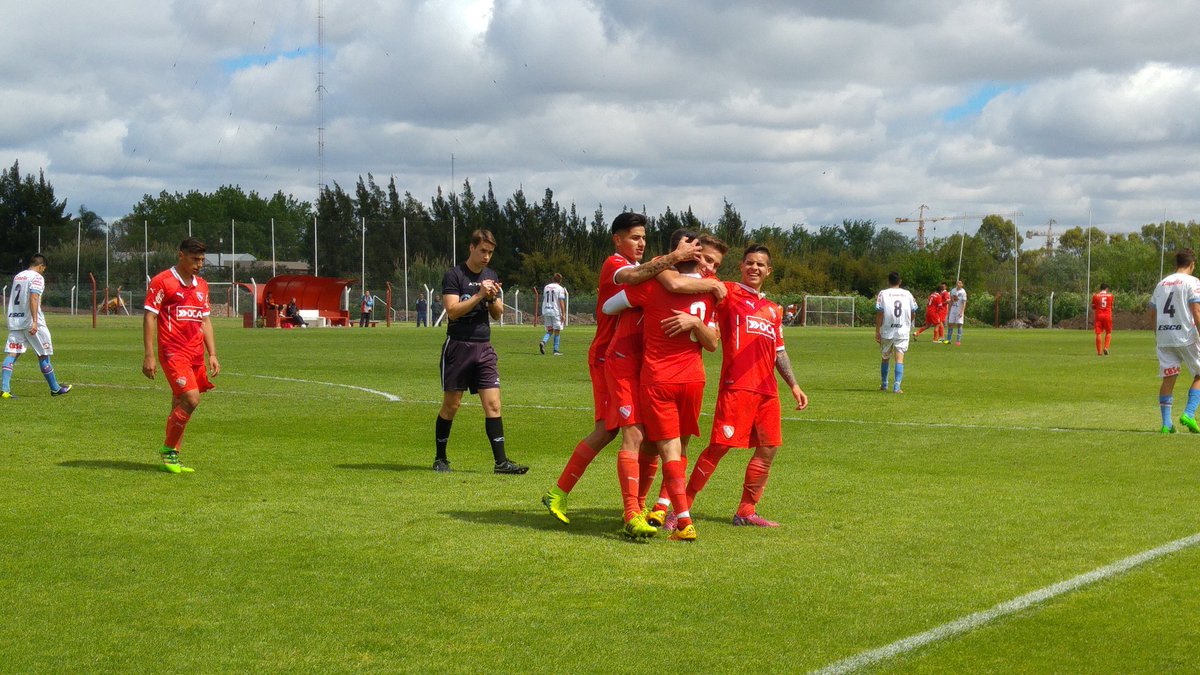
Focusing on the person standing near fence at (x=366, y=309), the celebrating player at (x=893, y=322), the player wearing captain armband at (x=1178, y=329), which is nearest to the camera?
the player wearing captain armband at (x=1178, y=329)

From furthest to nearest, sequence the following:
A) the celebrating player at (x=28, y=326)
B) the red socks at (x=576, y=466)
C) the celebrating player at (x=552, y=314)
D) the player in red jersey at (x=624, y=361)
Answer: the celebrating player at (x=552, y=314)
the celebrating player at (x=28, y=326)
the red socks at (x=576, y=466)
the player in red jersey at (x=624, y=361)

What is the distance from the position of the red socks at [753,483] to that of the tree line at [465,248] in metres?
55.9

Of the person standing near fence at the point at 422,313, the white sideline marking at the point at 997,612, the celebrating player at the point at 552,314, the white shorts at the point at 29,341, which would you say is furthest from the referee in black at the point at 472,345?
the person standing near fence at the point at 422,313

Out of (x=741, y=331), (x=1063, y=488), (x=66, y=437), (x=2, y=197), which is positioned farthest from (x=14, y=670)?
(x=2, y=197)

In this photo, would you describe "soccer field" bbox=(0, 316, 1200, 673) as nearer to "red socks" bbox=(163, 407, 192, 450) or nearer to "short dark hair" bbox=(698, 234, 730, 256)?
"red socks" bbox=(163, 407, 192, 450)

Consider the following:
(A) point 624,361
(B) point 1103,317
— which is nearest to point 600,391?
(A) point 624,361

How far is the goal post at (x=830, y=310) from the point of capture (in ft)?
260

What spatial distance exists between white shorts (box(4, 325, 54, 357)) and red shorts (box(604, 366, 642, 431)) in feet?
41.7

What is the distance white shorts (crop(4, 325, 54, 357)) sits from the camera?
696 inches

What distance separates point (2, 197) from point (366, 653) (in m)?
105

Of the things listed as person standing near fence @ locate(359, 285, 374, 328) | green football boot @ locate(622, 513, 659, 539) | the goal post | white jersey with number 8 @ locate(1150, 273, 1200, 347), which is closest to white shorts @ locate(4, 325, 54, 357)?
green football boot @ locate(622, 513, 659, 539)

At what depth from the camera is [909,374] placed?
80.7ft

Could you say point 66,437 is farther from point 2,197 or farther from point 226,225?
point 2,197

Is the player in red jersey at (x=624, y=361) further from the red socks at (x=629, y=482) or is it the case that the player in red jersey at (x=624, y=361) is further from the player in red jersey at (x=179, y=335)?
the player in red jersey at (x=179, y=335)
